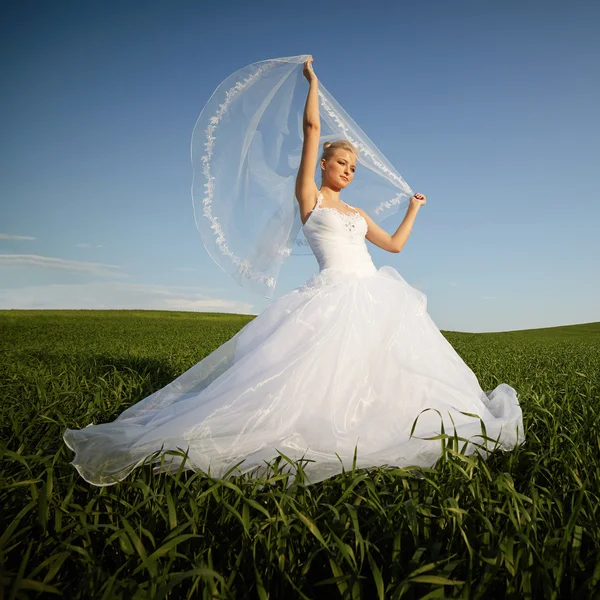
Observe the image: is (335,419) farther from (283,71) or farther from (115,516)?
(283,71)

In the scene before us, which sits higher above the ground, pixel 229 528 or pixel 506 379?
pixel 229 528

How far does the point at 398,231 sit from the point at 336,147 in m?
1.16

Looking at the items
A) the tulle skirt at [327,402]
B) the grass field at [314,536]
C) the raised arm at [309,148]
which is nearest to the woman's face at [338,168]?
the raised arm at [309,148]

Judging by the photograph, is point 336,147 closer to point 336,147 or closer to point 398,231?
point 336,147

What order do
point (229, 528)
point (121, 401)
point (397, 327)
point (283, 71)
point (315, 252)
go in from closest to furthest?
1. point (229, 528)
2. point (397, 327)
3. point (315, 252)
4. point (283, 71)
5. point (121, 401)

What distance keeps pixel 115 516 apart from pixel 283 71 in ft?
14.6

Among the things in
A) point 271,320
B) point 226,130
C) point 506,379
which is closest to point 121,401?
Answer: point 271,320

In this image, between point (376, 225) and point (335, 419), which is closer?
point (335, 419)

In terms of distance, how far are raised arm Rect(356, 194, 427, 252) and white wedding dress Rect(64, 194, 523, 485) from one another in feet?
1.97

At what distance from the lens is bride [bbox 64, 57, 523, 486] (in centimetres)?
332

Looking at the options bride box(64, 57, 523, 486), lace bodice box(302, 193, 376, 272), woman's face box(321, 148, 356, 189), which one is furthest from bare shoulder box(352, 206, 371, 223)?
lace bodice box(302, 193, 376, 272)

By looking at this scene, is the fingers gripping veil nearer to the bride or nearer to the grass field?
the bride

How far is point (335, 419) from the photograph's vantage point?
11.7 feet

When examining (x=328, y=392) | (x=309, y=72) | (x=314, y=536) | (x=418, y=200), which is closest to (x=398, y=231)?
(x=418, y=200)
